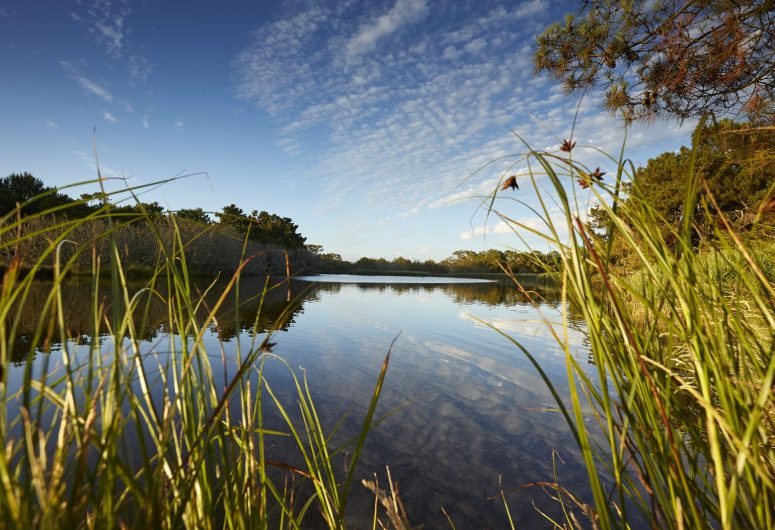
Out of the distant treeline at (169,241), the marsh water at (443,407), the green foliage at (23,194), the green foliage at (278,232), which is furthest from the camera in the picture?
the green foliage at (278,232)

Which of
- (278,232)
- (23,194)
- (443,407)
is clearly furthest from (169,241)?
(278,232)

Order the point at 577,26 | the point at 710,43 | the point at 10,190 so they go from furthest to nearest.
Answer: the point at 10,190, the point at 577,26, the point at 710,43

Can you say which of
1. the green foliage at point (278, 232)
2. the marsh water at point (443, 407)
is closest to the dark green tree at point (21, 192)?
the green foliage at point (278, 232)

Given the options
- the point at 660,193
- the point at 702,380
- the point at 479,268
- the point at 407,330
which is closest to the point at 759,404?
the point at 702,380

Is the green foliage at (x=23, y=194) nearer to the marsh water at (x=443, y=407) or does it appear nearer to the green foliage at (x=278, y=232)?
the green foliage at (x=278, y=232)

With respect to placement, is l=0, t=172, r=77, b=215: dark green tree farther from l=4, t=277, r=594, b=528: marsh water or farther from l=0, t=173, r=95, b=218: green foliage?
l=4, t=277, r=594, b=528: marsh water

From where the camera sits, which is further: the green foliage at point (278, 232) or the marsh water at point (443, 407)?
the green foliage at point (278, 232)

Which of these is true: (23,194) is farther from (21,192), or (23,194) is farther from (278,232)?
(278,232)

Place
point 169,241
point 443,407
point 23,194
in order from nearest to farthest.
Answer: point 443,407 → point 169,241 → point 23,194

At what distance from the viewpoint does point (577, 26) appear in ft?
15.7

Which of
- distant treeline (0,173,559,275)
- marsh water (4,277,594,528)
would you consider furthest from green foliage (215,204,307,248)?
marsh water (4,277,594,528)

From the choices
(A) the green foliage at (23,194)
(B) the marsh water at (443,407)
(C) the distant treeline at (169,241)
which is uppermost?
(A) the green foliage at (23,194)

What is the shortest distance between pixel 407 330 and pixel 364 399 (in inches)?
187

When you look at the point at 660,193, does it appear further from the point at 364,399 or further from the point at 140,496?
the point at 140,496
